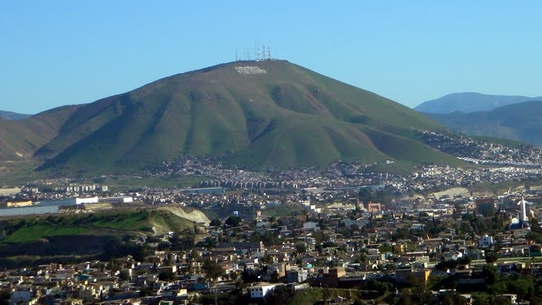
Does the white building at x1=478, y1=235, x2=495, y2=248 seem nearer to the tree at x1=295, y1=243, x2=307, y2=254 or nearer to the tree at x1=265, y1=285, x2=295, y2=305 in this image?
the tree at x1=295, y1=243, x2=307, y2=254

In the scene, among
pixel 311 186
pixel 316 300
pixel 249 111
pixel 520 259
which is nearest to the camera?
pixel 316 300

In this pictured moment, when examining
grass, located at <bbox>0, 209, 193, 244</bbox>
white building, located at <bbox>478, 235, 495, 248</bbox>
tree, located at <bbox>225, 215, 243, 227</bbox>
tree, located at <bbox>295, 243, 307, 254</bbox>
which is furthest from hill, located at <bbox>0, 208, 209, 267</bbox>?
white building, located at <bbox>478, 235, 495, 248</bbox>

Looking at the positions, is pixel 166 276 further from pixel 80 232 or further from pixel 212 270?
pixel 80 232

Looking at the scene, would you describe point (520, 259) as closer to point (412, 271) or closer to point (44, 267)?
point (412, 271)

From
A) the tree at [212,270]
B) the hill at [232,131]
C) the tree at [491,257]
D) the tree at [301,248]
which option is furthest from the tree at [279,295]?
the hill at [232,131]

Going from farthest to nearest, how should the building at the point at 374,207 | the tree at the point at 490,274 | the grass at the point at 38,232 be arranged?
the building at the point at 374,207 → the grass at the point at 38,232 → the tree at the point at 490,274

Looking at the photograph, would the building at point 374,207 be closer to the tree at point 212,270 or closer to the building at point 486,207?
the building at point 486,207

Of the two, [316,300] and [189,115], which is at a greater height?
[189,115]

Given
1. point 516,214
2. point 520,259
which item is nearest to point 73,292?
point 520,259
